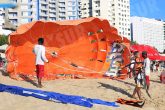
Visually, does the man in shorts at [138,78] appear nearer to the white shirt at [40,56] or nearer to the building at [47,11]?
the white shirt at [40,56]

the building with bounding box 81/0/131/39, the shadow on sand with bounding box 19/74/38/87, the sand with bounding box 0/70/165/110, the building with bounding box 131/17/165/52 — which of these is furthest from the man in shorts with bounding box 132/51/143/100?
the building with bounding box 131/17/165/52

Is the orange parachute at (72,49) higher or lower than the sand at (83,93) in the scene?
higher

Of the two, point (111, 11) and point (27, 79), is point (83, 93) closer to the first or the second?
point (27, 79)

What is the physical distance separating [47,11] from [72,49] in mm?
92636

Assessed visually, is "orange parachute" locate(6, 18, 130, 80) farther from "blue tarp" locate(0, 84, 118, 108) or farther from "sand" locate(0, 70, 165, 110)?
"blue tarp" locate(0, 84, 118, 108)

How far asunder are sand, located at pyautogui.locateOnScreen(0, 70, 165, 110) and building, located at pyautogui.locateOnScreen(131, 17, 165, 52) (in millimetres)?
139324

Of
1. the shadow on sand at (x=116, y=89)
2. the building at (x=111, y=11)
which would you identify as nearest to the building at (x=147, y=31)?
the building at (x=111, y=11)

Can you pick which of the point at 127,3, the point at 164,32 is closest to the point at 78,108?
the point at 127,3

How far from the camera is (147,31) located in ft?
525

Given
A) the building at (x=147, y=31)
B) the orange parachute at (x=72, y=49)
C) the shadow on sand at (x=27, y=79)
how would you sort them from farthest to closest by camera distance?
the building at (x=147, y=31), the orange parachute at (x=72, y=49), the shadow on sand at (x=27, y=79)

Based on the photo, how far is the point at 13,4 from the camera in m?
7.25

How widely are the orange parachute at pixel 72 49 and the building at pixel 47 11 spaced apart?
7912 centimetres

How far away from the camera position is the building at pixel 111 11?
12356 cm

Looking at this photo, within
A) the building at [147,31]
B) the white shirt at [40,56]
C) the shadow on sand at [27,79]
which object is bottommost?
the shadow on sand at [27,79]
